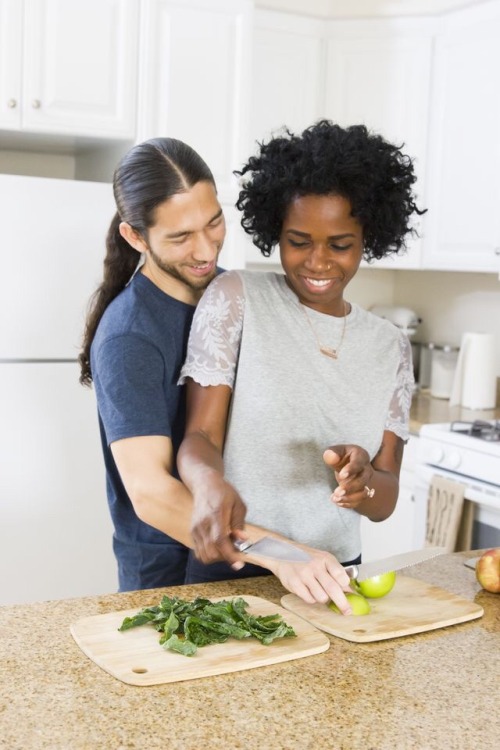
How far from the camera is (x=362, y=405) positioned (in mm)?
1529

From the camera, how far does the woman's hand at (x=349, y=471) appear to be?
4.23ft

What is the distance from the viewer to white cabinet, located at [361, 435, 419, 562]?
3.05 m

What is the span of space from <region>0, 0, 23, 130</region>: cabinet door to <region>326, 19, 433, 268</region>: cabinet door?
124cm

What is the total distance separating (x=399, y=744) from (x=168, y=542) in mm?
624

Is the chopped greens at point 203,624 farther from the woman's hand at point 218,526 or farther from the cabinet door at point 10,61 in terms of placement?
the cabinet door at point 10,61

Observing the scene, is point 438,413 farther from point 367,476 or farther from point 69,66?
point 367,476

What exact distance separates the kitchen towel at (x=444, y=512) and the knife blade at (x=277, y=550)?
1609mm

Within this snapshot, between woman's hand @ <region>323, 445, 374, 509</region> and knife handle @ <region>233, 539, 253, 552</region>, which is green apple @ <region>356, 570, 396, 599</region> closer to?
woman's hand @ <region>323, 445, 374, 509</region>

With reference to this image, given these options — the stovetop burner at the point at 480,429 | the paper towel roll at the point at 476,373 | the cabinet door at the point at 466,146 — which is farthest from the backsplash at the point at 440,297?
the stovetop burner at the point at 480,429

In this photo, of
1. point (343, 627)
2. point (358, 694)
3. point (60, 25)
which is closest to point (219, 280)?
point (343, 627)

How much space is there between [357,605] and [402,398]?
399mm

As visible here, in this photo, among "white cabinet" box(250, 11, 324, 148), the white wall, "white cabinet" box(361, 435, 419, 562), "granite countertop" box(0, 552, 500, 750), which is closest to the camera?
"granite countertop" box(0, 552, 500, 750)

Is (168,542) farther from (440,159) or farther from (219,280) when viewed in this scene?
(440,159)

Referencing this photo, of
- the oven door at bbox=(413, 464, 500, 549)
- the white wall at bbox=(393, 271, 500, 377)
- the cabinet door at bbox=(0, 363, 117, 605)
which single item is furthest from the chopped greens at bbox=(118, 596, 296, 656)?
the white wall at bbox=(393, 271, 500, 377)
